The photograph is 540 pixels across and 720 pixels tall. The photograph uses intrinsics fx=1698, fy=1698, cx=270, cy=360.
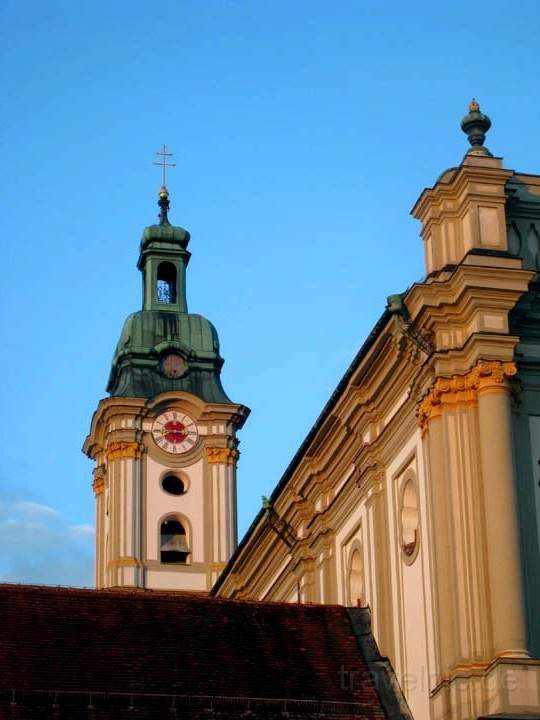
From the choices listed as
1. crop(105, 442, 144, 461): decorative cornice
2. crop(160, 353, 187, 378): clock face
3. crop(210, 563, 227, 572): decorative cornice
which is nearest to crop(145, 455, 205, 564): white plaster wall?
crop(210, 563, 227, 572): decorative cornice

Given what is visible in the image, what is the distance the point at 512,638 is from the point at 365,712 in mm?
2391

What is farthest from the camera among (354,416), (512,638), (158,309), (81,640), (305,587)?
(158,309)

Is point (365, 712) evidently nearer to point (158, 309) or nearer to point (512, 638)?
point (512, 638)

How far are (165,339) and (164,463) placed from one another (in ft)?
13.4

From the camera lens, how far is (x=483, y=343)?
24.7 m

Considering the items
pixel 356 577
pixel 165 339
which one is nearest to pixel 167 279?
pixel 165 339

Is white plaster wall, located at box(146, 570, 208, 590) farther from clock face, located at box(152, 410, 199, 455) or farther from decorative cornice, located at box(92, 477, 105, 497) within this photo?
decorative cornice, located at box(92, 477, 105, 497)

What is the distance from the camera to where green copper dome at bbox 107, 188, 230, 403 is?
4934 cm

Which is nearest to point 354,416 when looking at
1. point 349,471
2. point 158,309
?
point 349,471

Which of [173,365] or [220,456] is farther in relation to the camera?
[173,365]

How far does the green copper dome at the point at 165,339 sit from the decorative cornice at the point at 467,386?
24052 millimetres

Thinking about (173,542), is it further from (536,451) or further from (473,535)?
(473,535)

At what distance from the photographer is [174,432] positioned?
48750 mm

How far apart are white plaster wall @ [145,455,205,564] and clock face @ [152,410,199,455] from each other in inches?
22.3
